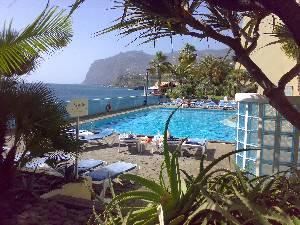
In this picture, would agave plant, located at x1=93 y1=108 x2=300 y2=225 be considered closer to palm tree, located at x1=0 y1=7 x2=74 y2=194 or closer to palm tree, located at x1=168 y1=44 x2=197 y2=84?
palm tree, located at x1=0 y1=7 x2=74 y2=194

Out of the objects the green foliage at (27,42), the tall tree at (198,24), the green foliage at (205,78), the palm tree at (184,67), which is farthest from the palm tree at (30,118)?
the palm tree at (184,67)

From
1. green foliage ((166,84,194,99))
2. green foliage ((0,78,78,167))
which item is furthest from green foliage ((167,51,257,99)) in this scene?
green foliage ((0,78,78,167))

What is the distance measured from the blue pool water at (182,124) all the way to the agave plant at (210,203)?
18.2 metres

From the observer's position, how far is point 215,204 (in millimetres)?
1143

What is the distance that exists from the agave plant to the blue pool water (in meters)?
18.2

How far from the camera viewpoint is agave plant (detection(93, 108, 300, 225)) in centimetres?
116

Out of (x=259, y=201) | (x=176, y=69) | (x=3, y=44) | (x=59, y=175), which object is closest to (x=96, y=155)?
(x=59, y=175)

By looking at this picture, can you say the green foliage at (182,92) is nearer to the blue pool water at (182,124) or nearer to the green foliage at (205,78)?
the green foliage at (205,78)

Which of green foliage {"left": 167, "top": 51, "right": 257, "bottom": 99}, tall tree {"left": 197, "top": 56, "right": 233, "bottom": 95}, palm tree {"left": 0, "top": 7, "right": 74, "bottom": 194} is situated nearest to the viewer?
palm tree {"left": 0, "top": 7, "right": 74, "bottom": 194}

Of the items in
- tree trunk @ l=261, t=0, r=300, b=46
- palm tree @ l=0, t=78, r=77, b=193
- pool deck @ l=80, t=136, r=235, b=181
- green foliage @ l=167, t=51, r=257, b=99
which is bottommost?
pool deck @ l=80, t=136, r=235, b=181

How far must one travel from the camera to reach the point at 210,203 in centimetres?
119

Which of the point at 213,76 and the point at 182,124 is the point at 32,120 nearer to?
the point at 182,124

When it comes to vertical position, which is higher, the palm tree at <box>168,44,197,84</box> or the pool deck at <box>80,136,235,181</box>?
the palm tree at <box>168,44,197,84</box>

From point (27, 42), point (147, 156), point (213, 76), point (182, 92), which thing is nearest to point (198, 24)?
point (27, 42)
